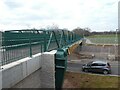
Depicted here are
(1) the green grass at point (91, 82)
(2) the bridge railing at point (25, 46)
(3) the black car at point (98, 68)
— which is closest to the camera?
(2) the bridge railing at point (25, 46)

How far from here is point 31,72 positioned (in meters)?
7.54

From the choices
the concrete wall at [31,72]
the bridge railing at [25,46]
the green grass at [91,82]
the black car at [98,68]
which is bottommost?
the green grass at [91,82]

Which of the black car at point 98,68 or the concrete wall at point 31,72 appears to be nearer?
the concrete wall at point 31,72

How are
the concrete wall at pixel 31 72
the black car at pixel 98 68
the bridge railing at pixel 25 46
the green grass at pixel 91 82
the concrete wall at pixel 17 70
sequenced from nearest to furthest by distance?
1. the concrete wall at pixel 17 70
2. the concrete wall at pixel 31 72
3. the bridge railing at pixel 25 46
4. the green grass at pixel 91 82
5. the black car at pixel 98 68

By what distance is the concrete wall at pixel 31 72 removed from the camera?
5.95 metres

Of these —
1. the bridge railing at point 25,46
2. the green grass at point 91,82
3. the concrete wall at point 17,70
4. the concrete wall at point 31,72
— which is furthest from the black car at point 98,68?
the concrete wall at point 17,70

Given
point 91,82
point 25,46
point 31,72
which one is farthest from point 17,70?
point 91,82

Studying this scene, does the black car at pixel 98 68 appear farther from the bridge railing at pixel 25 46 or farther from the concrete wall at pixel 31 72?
the concrete wall at pixel 31 72

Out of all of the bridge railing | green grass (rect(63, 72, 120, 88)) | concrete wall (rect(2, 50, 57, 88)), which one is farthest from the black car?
concrete wall (rect(2, 50, 57, 88))

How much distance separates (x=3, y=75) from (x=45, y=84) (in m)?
3.44

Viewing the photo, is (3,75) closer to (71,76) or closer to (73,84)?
(73,84)

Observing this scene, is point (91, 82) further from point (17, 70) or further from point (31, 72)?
point (17, 70)

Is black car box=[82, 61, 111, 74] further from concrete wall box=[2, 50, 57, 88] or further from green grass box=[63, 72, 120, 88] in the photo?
concrete wall box=[2, 50, 57, 88]

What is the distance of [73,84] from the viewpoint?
667 inches
